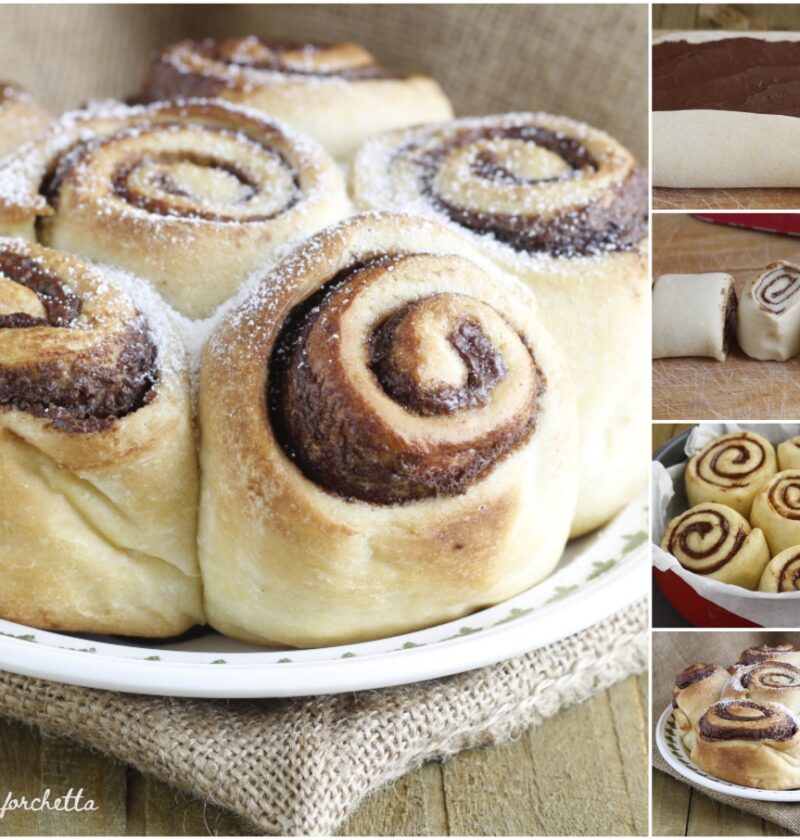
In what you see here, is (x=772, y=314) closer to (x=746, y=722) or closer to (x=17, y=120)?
(x=746, y=722)

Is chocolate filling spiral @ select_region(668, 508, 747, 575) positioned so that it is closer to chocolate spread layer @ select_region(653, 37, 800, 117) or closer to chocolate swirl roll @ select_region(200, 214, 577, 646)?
chocolate swirl roll @ select_region(200, 214, 577, 646)

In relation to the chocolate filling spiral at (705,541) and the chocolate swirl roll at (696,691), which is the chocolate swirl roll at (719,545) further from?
the chocolate swirl roll at (696,691)

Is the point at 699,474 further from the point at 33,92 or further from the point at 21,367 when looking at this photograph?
the point at 33,92

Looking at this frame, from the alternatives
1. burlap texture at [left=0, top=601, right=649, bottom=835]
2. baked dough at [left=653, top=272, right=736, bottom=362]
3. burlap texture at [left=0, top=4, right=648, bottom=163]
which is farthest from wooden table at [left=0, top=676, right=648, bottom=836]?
burlap texture at [left=0, top=4, right=648, bottom=163]

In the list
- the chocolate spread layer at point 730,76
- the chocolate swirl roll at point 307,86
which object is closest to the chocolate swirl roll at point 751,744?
the chocolate spread layer at point 730,76

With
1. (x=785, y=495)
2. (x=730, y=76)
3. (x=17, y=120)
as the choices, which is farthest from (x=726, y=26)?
Answer: (x=17, y=120)

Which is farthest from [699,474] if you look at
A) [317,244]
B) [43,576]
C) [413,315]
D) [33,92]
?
[33,92]
